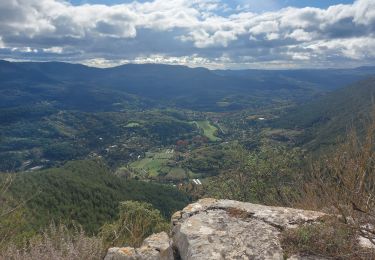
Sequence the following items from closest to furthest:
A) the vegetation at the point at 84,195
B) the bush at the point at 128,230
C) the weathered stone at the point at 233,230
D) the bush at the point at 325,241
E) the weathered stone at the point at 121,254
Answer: the bush at the point at 325,241, the weathered stone at the point at 233,230, the weathered stone at the point at 121,254, the bush at the point at 128,230, the vegetation at the point at 84,195

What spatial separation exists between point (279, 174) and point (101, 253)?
109ft

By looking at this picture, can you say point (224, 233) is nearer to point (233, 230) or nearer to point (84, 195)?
point (233, 230)

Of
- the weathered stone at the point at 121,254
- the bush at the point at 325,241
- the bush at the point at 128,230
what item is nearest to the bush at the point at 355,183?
the bush at the point at 325,241

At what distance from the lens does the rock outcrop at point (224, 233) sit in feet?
25.0

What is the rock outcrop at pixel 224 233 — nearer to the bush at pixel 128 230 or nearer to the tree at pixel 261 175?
the bush at pixel 128 230

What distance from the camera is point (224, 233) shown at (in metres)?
8.40

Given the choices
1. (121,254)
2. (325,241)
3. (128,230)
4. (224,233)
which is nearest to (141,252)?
(121,254)

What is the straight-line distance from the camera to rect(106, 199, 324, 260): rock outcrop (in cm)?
761

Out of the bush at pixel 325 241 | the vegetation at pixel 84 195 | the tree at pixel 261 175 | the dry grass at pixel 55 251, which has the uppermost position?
the bush at pixel 325 241

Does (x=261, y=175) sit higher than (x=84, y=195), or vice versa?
(x=261, y=175)

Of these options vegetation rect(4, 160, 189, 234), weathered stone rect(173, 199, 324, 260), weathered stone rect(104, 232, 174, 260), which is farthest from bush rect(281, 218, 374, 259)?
vegetation rect(4, 160, 189, 234)

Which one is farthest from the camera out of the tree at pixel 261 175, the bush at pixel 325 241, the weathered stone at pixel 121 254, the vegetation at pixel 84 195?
the vegetation at pixel 84 195

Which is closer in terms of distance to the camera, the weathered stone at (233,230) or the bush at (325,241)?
the bush at (325,241)

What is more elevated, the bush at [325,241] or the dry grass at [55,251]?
the bush at [325,241]
